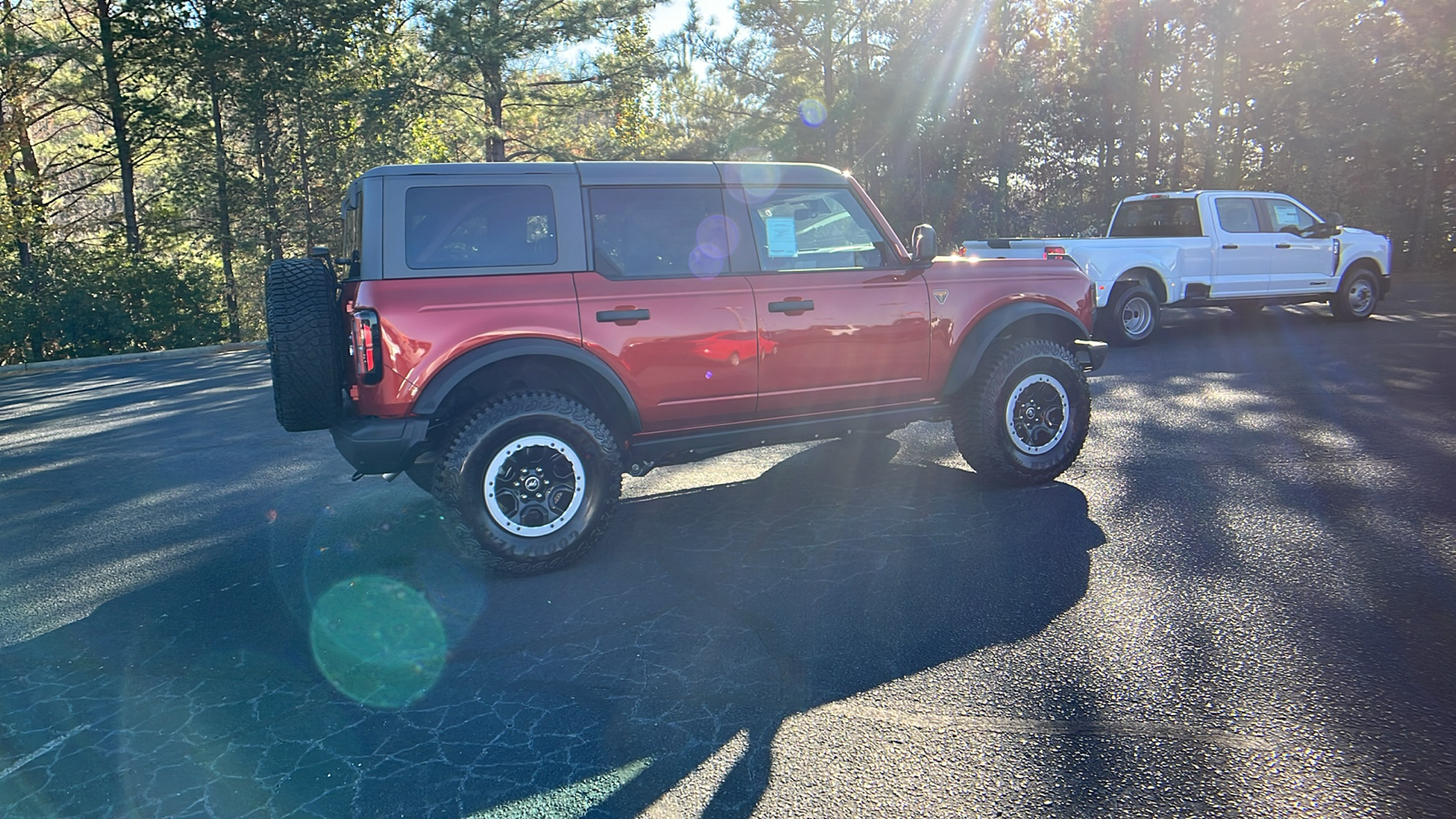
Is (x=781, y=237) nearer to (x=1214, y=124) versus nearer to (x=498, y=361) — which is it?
(x=498, y=361)

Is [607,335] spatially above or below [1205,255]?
below

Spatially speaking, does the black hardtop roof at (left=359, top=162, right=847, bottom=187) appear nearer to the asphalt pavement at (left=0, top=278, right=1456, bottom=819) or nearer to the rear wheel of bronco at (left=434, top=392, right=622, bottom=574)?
the rear wheel of bronco at (left=434, top=392, right=622, bottom=574)

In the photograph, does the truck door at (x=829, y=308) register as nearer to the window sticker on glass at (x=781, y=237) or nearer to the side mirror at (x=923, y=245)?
the window sticker on glass at (x=781, y=237)

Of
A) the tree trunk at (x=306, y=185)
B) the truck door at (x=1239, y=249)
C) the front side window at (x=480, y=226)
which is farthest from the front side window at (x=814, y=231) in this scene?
the tree trunk at (x=306, y=185)

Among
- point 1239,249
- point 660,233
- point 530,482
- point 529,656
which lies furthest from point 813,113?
point 529,656

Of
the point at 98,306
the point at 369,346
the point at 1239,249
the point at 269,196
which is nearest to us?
the point at 369,346

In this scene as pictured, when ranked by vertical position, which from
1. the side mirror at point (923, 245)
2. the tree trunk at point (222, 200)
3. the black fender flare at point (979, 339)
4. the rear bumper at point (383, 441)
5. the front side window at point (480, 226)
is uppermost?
the tree trunk at point (222, 200)

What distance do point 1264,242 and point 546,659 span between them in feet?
40.9

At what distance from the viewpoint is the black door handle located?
15.2ft

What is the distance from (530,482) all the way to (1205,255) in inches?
427

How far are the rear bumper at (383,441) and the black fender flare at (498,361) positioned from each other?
3.8 inches

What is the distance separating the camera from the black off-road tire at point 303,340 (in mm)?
4395

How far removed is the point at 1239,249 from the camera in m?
12.2

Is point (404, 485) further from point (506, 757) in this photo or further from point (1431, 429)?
point (1431, 429)
